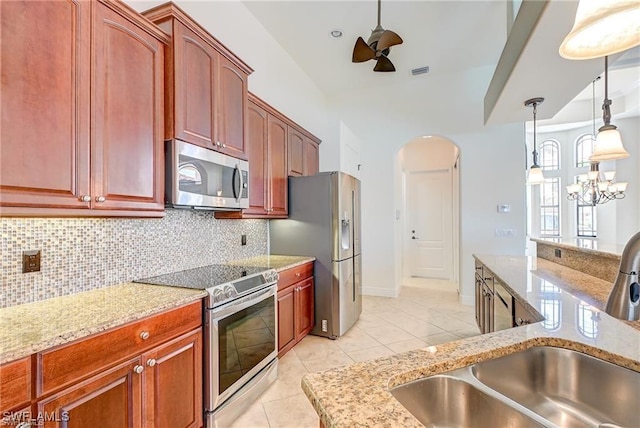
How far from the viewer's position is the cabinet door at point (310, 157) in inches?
153

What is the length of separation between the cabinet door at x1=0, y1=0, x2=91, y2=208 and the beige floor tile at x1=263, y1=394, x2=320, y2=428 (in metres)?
1.73

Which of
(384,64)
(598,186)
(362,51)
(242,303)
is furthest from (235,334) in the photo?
(598,186)

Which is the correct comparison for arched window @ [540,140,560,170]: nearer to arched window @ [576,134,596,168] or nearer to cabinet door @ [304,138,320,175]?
arched window @ [576,134,596,168]

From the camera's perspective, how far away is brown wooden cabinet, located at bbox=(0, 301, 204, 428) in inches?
40.4

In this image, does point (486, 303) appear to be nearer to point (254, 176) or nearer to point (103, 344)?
point (254, 176)

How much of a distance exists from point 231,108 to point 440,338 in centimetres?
316

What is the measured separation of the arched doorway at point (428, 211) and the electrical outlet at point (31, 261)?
5.52 metres

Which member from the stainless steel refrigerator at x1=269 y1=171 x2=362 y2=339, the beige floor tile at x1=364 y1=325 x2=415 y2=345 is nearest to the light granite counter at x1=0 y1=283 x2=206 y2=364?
the stainless steel refrigerator at x1=269 y1=171 x2=362 y2=339

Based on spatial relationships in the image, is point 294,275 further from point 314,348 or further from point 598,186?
point 598,186

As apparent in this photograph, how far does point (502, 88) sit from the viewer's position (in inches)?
114

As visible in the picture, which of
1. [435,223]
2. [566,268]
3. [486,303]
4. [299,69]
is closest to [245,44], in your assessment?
[299,69]

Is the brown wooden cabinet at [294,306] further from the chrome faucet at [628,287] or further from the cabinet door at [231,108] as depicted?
the chrome faucet at [628,287]

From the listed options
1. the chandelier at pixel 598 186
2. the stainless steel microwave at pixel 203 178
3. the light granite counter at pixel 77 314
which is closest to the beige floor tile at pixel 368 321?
the stainless steel microwave at pixel 203 178

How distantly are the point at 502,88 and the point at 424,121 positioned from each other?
1.83m
